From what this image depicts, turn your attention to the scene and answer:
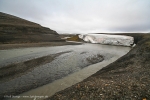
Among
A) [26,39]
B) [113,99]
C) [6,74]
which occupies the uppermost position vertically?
[26,39]

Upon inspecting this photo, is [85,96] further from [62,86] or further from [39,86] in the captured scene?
[39,86]

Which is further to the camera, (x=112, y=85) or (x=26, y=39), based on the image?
(x=26, y=39)

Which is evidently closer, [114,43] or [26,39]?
[26,39]

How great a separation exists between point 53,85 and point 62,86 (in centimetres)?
86

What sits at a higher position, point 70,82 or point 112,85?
point 112,85

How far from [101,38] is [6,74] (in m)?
52.7

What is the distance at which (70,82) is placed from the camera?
9195mm

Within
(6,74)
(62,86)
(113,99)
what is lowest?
(62,86)

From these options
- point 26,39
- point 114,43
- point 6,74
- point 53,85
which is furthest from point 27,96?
point 114,43

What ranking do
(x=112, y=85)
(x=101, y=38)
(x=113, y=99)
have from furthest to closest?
(x=101, y=38) < (x=112, y=85) < (x=113, y=99)

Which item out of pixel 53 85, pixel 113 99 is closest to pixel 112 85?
pixel 113 99

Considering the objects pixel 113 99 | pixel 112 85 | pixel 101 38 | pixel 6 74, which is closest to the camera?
pixel 113 99

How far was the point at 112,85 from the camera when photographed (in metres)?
5.85

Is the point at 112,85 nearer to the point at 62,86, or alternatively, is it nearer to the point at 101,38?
the point at 62,86
